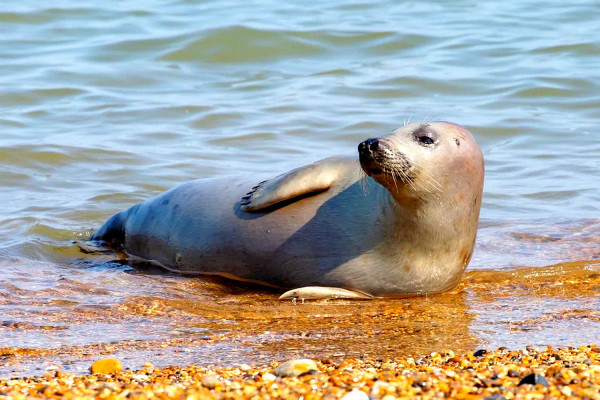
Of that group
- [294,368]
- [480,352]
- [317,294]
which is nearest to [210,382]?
[294,368]

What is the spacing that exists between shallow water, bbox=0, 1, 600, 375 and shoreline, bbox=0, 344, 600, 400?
1.08 feet

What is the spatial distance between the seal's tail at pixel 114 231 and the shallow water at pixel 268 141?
7.5 inches

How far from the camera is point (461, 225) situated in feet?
19.7

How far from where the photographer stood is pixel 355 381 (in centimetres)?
374

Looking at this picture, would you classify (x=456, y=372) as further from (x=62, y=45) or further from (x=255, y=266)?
(x=62, y=45)

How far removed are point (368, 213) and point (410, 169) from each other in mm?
534

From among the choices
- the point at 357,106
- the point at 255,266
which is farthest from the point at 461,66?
the point at 255,266

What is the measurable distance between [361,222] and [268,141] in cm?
454

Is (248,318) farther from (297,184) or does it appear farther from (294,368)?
(294,368)

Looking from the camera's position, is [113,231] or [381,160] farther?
[113,231]

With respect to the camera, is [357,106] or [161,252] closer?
[161,252]

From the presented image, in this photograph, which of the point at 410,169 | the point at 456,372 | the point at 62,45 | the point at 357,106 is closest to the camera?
the point at 456,372


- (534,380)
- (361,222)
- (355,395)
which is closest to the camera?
(355,395)

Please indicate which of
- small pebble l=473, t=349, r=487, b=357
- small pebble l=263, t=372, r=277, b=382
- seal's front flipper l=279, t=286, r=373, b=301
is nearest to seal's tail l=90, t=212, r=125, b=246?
seal's front flipper l=279, t=286, r=373, b=301
